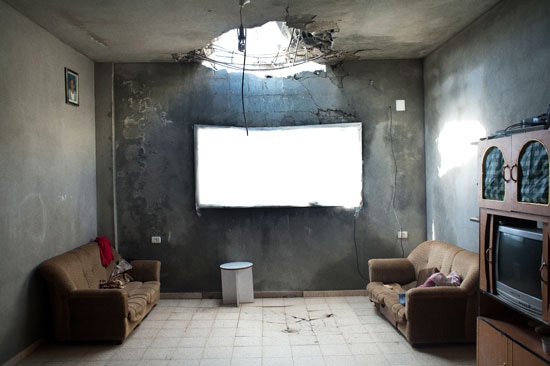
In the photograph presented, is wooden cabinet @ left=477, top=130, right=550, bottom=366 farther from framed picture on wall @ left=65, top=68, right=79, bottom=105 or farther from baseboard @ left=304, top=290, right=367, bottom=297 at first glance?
framed picture on wall @ left=65, top=68, right=79, bottom=105

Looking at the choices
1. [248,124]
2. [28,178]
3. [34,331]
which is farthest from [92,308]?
[248,124]

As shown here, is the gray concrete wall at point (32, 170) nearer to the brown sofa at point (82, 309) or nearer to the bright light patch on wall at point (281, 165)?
the brown sofa at point (82, 309)

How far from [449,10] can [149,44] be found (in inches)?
124

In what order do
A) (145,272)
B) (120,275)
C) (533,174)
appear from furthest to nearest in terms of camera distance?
(145,272) → (120,275) → (533,174)

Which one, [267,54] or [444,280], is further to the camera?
[267,54]

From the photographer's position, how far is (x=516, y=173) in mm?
2668

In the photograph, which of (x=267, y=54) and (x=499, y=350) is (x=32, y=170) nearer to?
(x=267, y=54)

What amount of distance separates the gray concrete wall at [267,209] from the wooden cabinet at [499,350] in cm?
258

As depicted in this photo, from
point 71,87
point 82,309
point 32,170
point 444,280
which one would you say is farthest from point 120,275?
point 444,280

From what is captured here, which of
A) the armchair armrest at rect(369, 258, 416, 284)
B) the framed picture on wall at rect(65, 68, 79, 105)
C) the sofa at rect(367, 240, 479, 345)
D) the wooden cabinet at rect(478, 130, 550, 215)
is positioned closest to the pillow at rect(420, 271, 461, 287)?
the sofa at rect(367, 240, 479, 345)

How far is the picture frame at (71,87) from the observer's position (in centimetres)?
490

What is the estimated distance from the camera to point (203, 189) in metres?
5.73

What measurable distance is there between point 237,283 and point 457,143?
301 centimetres

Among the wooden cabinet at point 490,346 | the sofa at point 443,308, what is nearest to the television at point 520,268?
the wooden cabinet at point 490,346
